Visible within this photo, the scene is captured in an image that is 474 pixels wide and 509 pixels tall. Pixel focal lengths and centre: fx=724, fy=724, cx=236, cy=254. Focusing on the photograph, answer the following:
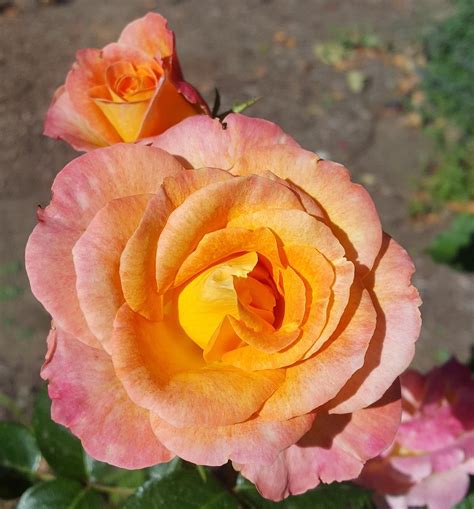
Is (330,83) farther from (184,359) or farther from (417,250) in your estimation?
(184,359)

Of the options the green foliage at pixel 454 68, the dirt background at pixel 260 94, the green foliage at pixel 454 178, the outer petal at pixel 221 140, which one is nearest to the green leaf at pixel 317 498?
the outer petal at pixel 221 140

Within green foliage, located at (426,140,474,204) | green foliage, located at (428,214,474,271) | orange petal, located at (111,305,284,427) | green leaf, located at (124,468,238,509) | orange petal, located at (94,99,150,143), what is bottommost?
green foliage, located at (426,140,474,204)

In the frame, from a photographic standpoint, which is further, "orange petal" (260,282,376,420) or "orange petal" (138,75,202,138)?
"orange petal" (138,75,202,138)

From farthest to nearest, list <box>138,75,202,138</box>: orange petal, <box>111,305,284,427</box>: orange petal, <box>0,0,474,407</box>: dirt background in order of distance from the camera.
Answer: <box>0,0,474,407</box>: dirt background
<box>138,75,202,138</box>: orange petal
<box>111,305,284,427</box>: orange petal

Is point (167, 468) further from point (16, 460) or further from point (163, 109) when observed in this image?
point (163, 109)

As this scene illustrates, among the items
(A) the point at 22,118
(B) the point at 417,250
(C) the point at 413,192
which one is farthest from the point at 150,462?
(A) the point at 22,118

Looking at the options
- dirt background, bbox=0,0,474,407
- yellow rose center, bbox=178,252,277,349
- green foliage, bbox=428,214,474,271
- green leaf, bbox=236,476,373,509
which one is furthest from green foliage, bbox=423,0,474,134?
yellow rose center, bbox=178,252,277,349

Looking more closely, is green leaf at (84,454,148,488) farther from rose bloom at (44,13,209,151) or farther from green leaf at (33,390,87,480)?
rose bloom at (44,13,209,151)

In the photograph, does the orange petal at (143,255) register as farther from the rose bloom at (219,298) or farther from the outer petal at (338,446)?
the outer petal at (338,446)
